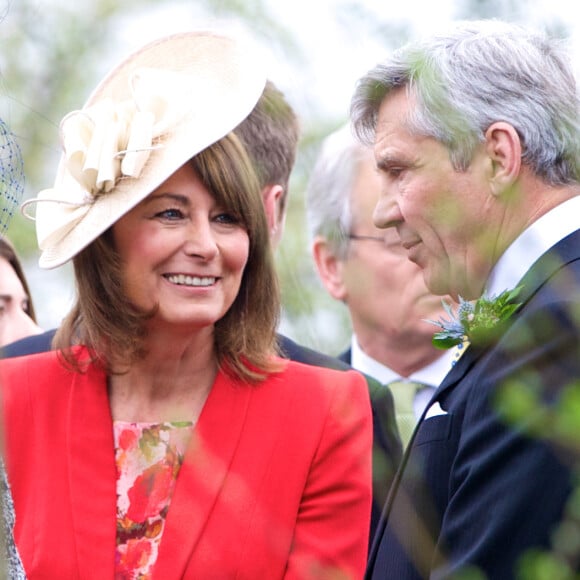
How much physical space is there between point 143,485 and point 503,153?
1.44 m

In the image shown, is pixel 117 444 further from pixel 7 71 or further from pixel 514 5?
pixel 514 5

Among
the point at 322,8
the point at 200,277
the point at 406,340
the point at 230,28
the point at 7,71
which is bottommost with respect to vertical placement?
the point at 406,340

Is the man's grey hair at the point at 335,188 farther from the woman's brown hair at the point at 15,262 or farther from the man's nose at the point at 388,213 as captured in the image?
the man's nose at the point at 388,213

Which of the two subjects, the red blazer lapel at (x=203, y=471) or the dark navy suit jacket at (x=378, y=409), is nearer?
the red blazer lapel at (x=203, y=471)

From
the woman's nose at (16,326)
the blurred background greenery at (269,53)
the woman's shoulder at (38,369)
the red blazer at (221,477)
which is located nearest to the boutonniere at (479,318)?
the blurred background greenery at (269,53)

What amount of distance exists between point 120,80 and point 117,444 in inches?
45.6

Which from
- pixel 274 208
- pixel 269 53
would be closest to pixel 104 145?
pixel 269 53

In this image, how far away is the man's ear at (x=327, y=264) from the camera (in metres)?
4.55

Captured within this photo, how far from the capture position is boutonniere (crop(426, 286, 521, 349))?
2.14 meters

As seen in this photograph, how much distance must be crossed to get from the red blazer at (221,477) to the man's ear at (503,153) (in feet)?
3.62

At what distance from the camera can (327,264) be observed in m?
4.64

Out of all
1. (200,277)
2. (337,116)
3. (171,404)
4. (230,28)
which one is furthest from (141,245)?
(337,116)

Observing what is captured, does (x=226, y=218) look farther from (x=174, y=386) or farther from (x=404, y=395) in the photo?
(x=404, y=395)

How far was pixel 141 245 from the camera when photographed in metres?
3.40
